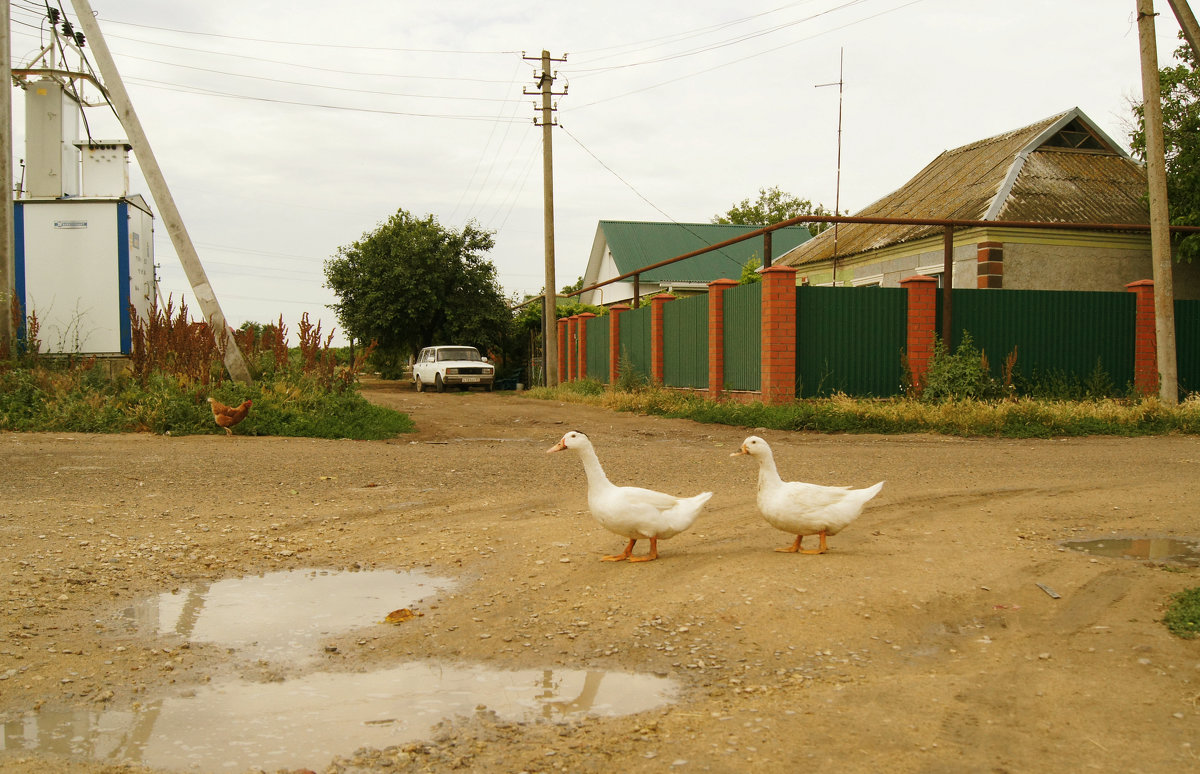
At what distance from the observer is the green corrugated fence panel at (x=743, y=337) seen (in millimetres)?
15984

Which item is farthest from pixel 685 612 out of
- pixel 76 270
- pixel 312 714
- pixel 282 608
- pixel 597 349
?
pixel 597 349

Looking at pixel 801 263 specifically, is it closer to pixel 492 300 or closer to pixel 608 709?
pixel 492 300

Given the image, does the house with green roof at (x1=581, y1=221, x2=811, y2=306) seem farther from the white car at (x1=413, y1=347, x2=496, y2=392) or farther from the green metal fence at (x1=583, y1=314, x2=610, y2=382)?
the green metal fence at (x1=583, y1=314, x2=610, y2=382)

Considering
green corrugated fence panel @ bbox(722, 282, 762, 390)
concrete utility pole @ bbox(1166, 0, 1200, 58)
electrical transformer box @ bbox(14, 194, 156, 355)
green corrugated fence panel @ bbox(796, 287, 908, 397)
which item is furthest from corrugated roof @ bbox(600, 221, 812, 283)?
concrete utility pole @ bbox(1166, 0, 1200, 58)

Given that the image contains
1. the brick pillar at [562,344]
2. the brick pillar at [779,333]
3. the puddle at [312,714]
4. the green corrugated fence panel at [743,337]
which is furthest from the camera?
the brick pillar at [562,344]

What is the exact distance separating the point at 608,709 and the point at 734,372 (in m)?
13.9

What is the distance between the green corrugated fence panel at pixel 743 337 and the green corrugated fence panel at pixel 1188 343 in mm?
7780

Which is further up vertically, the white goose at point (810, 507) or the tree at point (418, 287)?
the tree at point (418, 287)

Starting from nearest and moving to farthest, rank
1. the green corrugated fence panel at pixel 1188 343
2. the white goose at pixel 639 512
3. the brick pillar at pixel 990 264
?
the white goose at pixel 639 512, the green corrugated fence panel at pixel 1188 343, the brick pillar at pixel 990 264

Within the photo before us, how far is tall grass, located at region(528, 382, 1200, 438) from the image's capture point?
43.4ft

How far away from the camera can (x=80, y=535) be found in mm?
6129

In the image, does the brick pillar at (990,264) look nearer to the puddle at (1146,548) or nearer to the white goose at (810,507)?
the puddle at (1146,548)

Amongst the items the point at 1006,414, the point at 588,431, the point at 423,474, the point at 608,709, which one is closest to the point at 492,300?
the point at 588,431

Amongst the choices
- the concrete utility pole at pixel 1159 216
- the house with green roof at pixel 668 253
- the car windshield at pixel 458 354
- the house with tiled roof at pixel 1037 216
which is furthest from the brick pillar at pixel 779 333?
the house with green roof at pixel 668 253
